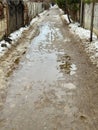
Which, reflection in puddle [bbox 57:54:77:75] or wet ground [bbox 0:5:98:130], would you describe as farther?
reflection in puddle [bbox 57:54:77:75]

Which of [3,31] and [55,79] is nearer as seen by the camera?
[55,79]

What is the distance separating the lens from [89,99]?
7004 mm

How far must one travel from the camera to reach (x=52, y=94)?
7391mm

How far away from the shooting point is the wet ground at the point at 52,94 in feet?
18.9

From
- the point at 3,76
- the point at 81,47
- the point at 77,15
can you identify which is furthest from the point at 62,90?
the point at 77,15

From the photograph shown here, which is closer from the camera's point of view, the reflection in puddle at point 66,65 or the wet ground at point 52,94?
the wet ground at point 52,94

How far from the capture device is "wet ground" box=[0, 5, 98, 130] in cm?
575

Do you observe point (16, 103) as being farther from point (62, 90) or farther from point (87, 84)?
point (87, 84)

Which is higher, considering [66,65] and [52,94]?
[52,94]

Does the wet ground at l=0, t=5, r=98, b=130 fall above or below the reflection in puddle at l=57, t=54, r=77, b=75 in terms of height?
above

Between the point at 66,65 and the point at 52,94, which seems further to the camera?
the point at 66,65

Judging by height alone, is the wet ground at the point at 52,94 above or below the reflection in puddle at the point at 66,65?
above

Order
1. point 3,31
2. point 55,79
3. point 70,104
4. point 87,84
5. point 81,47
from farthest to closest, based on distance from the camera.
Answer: point 3,31
point 81,47
point 55,79
point 87,84
point 70,104

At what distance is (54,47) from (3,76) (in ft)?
18.9
